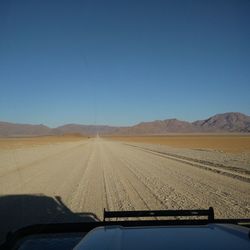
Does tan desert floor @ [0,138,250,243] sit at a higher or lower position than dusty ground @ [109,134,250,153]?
lower

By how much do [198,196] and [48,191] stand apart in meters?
4.86

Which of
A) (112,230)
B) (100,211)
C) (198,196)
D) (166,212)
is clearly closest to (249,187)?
(198,196)

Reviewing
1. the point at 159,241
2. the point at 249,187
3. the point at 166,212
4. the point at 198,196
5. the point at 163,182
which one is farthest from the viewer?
the point at 163,182

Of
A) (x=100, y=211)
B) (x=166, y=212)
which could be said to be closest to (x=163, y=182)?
(x=100, y=211)

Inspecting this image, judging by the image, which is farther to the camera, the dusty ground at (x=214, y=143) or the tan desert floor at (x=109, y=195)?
the dusty ground at (x=214, y=143)

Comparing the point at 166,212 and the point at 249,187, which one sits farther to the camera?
the point at 249,187

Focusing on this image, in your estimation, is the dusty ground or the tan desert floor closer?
the tan desert floor

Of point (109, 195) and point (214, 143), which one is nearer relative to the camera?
point (109, 195)

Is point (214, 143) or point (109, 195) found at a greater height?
point (214, 143)

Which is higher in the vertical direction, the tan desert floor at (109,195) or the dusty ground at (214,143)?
the dusty ground at (214,143)

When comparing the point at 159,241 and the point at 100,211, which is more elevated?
the point at 159,241

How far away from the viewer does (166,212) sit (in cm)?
386

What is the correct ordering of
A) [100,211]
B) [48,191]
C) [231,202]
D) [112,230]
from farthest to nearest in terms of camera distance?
[48,191] < [231,202] < [100,211] < [112,230]

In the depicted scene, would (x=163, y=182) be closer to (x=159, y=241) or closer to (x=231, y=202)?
(x=231, y=202)
